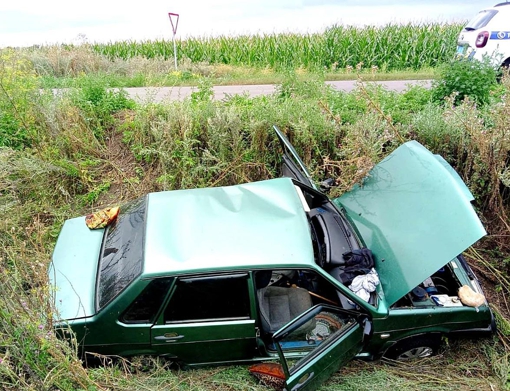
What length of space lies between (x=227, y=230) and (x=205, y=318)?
79 centimetres

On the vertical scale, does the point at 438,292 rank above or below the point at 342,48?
below

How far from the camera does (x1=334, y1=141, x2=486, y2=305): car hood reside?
3756 mm

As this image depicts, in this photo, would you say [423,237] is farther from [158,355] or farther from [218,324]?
[158,355]

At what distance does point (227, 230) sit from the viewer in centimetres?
389

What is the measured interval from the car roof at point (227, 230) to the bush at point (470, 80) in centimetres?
453

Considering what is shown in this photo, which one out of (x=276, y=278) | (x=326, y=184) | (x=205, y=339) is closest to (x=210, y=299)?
(x=205, y=339)

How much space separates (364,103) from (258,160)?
2035mm

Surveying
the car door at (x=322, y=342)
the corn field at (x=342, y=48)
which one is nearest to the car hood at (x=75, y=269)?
the car door at (x=322, y=342)

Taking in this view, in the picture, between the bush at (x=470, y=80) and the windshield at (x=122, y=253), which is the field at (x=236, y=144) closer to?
the bush at (x=470, y=80)

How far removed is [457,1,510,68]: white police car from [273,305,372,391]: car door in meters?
7.92

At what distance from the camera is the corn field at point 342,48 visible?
615 inches

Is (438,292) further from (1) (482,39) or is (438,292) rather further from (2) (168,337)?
(1) (482,39)

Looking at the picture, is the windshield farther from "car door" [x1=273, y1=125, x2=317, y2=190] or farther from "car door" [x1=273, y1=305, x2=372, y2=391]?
"car door" [x1=273, y1=125, x2=317, y2=190]

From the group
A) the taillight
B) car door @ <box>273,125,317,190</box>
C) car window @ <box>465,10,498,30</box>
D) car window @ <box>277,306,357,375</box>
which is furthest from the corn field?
car window @ <box>277,306,357,375</box>
